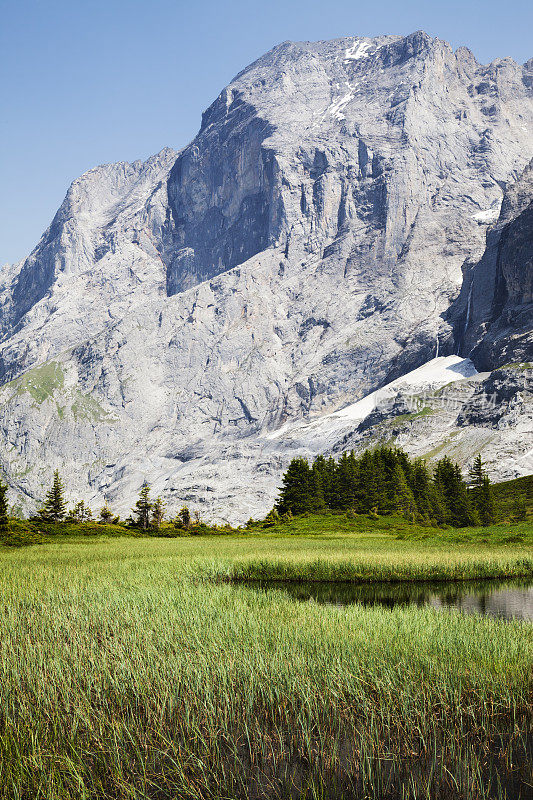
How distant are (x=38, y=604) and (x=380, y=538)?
4551cm

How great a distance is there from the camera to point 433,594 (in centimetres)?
2800

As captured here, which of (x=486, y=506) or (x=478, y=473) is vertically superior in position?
(x=478, y=473)

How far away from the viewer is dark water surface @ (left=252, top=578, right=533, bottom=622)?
23.9 metres

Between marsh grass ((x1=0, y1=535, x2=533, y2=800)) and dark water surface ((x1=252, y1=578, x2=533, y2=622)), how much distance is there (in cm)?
794

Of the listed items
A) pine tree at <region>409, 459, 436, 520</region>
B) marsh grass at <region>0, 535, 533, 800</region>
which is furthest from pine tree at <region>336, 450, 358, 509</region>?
marsh grass at <region>0, 535, 533, 800</region>

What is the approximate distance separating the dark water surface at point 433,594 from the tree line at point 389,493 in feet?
174

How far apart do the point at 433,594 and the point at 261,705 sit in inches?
765

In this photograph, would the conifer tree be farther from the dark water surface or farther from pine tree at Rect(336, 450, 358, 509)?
the dark water surface

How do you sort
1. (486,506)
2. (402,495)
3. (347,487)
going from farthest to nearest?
(347,487) → (402,495) → (486,506)

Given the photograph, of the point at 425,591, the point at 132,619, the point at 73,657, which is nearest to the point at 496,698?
the point at 73,657

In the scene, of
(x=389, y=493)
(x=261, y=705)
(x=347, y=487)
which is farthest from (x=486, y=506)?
(x=261, y=705)

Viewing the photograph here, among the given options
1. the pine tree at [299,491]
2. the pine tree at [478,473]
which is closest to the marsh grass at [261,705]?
the pine tree at [299,491]

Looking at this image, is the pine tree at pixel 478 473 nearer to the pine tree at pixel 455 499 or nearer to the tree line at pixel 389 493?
the pine tree at pixel 455 499

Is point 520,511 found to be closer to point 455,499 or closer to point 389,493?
point 455,499
